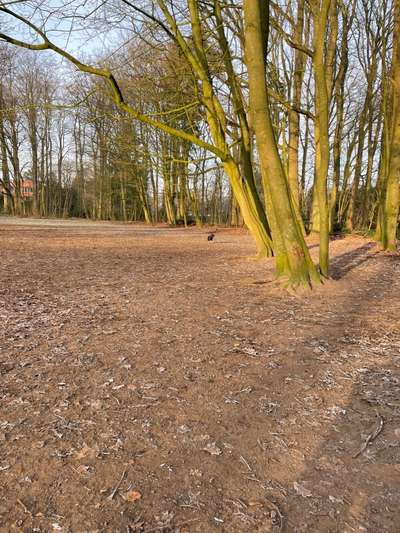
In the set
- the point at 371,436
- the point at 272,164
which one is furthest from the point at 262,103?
the point at 371,436

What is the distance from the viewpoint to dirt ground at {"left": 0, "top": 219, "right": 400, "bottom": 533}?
5.67 ft

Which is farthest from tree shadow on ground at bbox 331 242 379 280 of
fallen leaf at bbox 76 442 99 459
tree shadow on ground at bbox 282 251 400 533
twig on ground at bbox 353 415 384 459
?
fallen leaf at bbox 76 442 99 459

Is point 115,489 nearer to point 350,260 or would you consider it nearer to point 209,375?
point 209,375

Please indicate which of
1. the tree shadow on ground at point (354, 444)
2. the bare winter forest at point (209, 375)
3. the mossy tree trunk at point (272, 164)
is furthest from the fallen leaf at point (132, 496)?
the mossy tree trunk at point (272, 164)

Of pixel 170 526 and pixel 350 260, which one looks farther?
pixel 350 260

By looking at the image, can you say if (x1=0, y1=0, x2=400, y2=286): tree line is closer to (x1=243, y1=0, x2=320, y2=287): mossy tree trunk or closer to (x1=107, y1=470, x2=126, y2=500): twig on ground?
(x1=243, y1=0, x2=320, y2=287): mossy tree trunk

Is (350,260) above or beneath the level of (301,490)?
above

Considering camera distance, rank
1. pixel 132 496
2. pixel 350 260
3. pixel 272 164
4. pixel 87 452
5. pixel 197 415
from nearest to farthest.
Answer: pixel 132 496, pixel 87 452, pixel 197 415, pixel 272 164, pixel 350 260

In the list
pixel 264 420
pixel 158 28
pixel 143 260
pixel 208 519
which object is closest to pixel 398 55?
pixel 158 28

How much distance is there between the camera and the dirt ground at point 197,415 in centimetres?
173

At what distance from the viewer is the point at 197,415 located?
2.48 meters

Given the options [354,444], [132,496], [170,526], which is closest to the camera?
[170,526]

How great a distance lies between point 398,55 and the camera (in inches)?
404

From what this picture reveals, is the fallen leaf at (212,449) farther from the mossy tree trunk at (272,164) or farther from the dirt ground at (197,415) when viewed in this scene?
the mossy tree trunk at (272,164)
